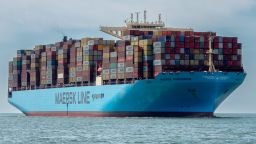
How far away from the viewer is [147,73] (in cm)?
9094

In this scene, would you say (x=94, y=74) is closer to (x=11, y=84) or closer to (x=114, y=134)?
(x=11, y=84)

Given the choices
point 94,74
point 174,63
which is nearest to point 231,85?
point 174,63

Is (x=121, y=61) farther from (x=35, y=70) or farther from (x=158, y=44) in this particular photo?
(x=35, y=70)

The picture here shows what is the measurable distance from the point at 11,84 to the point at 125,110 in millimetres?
34451

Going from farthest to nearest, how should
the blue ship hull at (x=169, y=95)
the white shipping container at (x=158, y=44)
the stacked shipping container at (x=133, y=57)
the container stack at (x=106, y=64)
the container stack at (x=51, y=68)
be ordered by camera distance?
the container stack at (x=51, y=68)
the container stack at (x=106, y=64)
the stacked shipping container at (x=133, y=57)
the white shipping container at (x=158, y=44)
the blue ship hull at (x=169, y=95)

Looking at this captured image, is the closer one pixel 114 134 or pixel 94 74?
pixel 114 134

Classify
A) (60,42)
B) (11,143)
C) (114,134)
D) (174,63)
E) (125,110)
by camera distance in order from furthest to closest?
(60,42) < (125,110) < (174,63) < (114,134) < (11,143)

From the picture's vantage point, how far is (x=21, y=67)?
121188mm

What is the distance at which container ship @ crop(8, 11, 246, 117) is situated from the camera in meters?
89.4

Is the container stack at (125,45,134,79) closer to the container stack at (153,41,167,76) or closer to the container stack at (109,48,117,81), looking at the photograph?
the container stack at (109,48,117,81)

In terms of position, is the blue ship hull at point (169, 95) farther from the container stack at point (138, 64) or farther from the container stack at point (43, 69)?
the container stack at point (43, 69)

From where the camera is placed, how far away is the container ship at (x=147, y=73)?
8938 cm

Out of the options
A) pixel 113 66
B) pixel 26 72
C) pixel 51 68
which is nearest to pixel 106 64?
pixel 113 66

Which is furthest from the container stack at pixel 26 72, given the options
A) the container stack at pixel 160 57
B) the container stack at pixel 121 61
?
the container stack at pixel 160 57
